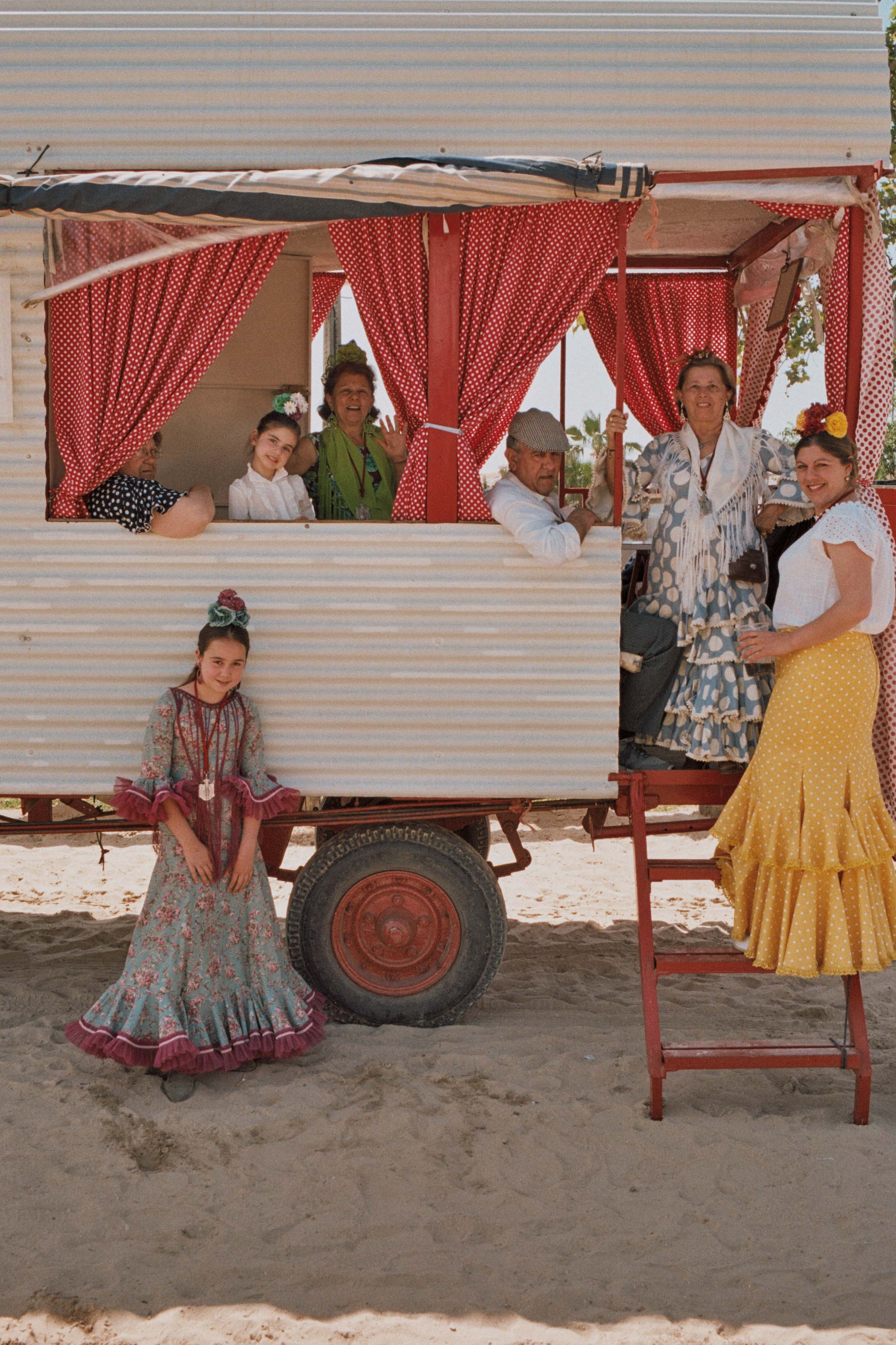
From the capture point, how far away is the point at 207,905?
4156 mm

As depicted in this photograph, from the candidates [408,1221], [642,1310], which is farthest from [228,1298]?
[642,1310]

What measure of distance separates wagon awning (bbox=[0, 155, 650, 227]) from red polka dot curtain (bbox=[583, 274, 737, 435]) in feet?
7.16

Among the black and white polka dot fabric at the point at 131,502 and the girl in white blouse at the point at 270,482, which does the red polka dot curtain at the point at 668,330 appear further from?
the black and white polka dot fabric at the point at 131,502

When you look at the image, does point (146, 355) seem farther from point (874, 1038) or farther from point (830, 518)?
point (874, 1038)

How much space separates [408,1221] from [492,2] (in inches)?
156

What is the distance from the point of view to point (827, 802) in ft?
12.8

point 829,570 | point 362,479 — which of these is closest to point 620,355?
point 829,570

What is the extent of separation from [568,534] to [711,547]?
25.1 inches

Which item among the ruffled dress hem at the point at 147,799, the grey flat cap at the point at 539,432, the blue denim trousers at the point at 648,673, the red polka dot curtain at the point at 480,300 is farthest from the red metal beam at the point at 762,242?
the ruffled dress hem at the point at 147,799

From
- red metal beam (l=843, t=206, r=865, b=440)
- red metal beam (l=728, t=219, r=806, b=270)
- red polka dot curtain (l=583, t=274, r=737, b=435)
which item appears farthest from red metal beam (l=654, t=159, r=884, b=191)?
red polka dot curtain (l=583, t=274, r=737, b=435)

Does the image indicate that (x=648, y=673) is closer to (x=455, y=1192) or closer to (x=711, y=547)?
(x=711, y=547)

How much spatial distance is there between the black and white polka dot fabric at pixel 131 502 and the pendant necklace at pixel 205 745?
614 mm

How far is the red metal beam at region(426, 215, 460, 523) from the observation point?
14.0 feet

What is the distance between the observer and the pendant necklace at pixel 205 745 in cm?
412
